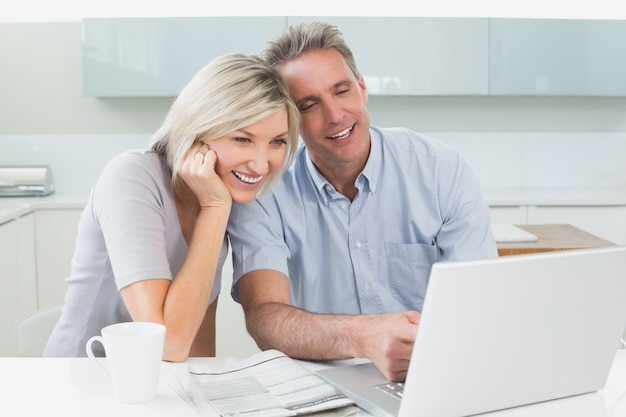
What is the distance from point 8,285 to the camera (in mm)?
3725

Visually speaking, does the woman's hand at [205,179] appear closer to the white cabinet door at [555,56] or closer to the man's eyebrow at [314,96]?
the man's eyebrow at [314,96]

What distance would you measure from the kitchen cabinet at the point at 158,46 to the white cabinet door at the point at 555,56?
3.89 ft

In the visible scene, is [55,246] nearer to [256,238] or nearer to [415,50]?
[415,50]

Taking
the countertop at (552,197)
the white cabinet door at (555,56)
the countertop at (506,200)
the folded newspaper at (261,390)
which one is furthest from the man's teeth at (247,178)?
the white cabinet door at (555,56)

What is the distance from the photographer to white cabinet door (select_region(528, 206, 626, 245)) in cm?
410

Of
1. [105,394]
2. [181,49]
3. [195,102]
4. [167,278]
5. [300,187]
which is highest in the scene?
[181,49]

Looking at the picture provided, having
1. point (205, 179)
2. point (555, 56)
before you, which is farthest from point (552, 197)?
point (205, 179)

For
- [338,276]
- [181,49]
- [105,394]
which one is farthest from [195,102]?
[181,49]

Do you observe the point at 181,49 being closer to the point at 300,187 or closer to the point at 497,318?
the point at 300,187

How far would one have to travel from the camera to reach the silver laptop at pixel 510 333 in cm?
103

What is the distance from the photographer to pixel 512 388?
1168 millimetres

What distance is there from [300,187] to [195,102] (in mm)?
423

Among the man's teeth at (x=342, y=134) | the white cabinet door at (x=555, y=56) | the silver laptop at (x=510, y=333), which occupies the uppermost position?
the white cabinet door at (x=555, y=56)

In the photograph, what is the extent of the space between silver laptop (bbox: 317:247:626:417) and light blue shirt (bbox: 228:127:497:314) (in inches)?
31.3
